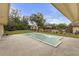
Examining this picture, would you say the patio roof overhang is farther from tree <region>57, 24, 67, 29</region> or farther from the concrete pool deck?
the concrete pool deck

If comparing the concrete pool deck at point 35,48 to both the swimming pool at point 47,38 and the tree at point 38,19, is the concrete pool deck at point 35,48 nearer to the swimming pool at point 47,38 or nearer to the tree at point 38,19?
the swimming pool at point 47,38

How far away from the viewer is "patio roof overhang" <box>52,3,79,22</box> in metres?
2.09

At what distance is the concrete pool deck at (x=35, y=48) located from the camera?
2.10 m

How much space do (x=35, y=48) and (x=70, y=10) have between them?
0.55 metres

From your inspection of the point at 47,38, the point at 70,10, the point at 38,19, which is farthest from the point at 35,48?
the point at 70,10

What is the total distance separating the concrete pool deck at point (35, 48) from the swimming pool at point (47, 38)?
0.04 m

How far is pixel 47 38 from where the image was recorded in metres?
2.15

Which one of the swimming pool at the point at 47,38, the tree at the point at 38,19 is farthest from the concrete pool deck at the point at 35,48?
the tree at the point at 38,19

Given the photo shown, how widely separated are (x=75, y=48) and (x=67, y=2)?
0.50m

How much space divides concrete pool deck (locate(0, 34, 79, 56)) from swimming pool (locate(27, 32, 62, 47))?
0.13 feet

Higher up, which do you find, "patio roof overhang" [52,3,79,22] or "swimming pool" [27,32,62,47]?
"patio roof overhang" [52,3,79,22]

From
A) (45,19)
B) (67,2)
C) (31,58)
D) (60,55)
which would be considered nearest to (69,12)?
(67,2)

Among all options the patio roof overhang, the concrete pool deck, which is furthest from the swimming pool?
the patio roof overhang

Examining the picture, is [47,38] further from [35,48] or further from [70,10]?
[70,10]
